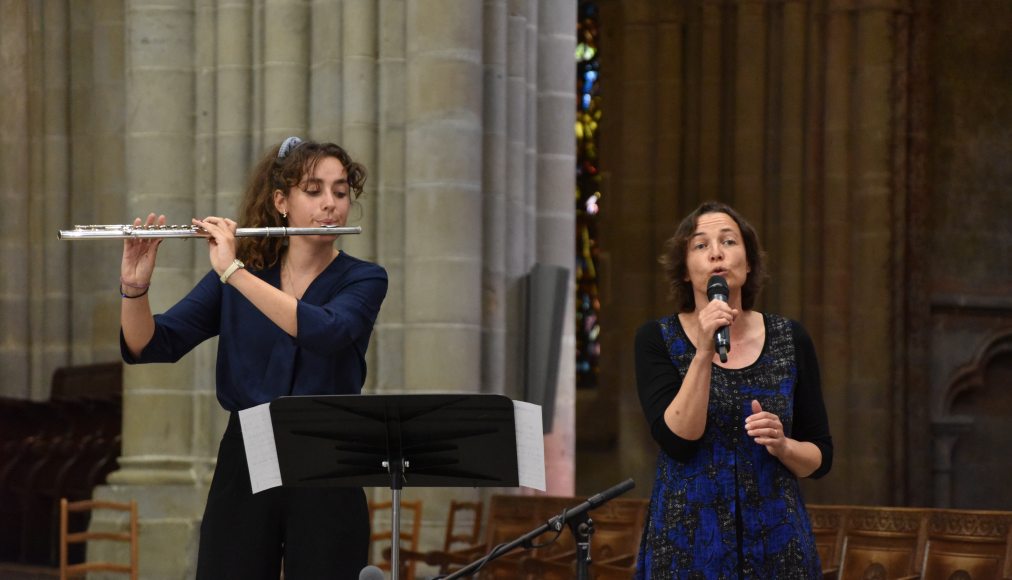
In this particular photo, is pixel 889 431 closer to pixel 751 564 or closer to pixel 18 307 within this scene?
pixel 18 307

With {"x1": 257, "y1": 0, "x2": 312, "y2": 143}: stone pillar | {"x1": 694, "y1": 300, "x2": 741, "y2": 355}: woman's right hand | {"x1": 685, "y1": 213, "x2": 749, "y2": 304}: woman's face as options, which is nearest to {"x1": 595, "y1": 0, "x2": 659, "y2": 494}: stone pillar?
{"x1": 257, "y1": 0, "x2": 312, "y2": 143}: stone pillar

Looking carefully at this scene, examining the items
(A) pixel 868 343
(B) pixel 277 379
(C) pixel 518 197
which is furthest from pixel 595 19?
(B) pixel 277 379

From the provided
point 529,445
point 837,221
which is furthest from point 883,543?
point 837,221

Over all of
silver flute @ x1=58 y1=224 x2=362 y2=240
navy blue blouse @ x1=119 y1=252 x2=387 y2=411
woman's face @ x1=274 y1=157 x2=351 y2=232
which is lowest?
navy blue blouse @ x1=119 y1=252 x2=387 y2=411

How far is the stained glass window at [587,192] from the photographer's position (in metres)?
17.2

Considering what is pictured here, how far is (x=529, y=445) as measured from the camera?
12.3 feet

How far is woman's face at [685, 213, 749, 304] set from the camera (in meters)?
3.75

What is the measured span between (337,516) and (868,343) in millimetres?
11888

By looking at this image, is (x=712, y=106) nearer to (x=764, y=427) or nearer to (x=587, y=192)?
(x=587, y=192)

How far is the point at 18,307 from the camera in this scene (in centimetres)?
1316

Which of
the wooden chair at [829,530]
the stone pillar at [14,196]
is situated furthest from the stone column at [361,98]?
the stone pillar at [14,196]

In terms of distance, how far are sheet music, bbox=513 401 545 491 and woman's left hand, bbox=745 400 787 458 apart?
49cm

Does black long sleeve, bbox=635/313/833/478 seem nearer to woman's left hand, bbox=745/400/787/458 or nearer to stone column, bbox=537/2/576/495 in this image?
woman's left hand, bbox=745/400/787/458

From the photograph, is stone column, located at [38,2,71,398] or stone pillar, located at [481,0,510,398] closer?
stone pillar, located at [481,0,510,398]
